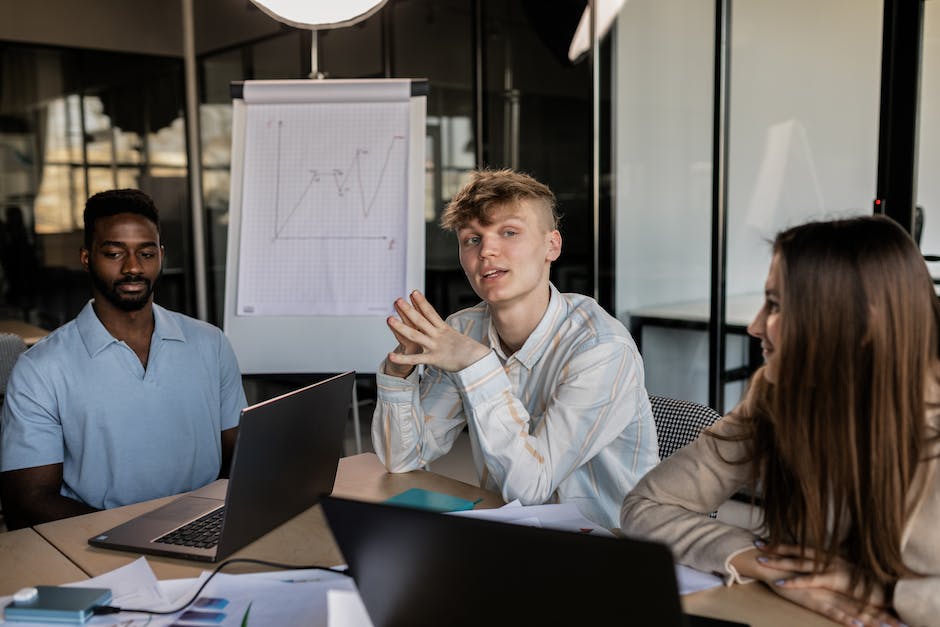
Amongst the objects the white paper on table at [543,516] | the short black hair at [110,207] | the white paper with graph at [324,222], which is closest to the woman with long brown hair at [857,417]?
the white paper on table at [543,516]

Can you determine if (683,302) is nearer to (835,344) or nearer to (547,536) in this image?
(835,344)

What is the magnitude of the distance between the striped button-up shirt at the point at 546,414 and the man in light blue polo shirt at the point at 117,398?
54 cm

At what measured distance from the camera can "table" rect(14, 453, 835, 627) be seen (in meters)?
1.20

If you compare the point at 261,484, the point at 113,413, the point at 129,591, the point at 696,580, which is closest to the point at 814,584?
the point at 696,580

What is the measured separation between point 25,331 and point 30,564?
11.5 feet

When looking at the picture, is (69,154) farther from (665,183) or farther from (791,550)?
(791,550)

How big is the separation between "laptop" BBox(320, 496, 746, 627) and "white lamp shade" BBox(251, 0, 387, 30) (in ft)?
5.84

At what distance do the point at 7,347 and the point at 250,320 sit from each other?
1.28 meters

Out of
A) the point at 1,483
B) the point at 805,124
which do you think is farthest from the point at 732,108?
the point at 1,483

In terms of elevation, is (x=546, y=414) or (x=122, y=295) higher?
(x=122, y=295)

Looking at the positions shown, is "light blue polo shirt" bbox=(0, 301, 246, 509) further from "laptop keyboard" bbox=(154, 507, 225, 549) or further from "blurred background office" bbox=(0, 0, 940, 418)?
"blurred background office" bbox=(0, 0, 940, 418)

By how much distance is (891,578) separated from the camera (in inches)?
45.9

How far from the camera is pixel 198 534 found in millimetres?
1521

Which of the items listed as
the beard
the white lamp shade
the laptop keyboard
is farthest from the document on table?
the white lamp shade
